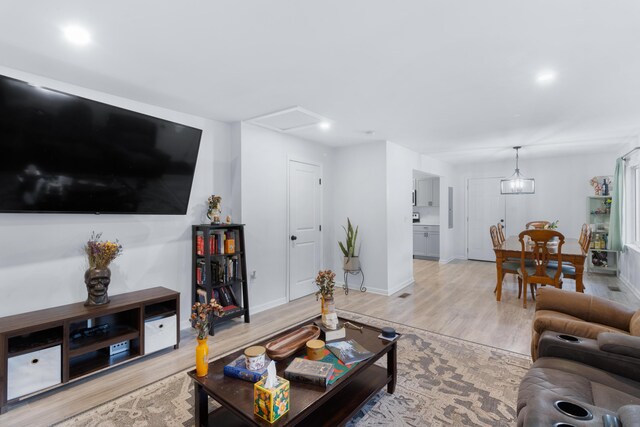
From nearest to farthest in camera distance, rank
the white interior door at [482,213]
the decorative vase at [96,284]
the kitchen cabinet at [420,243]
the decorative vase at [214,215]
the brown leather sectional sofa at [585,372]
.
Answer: the brown leather sectional sofa at [585,372] < the decorative vase at [96,284] < the decorative vase at [214,215] < the white interior door at [482,213] < the kitchen cabinet at [420,243]

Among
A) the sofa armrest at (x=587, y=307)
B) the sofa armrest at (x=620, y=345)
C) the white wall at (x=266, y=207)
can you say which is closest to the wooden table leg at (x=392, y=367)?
the sofa armrest at (x=620, y=345)

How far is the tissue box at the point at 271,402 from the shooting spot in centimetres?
135

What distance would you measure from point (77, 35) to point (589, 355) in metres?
3.53

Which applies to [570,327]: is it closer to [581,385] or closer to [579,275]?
[581,385]

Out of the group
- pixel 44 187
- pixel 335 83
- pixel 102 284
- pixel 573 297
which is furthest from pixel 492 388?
pixel 44 187

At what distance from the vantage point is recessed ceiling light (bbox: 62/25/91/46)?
1.86m

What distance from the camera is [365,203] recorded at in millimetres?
4922

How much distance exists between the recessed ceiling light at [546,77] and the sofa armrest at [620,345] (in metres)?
1.96

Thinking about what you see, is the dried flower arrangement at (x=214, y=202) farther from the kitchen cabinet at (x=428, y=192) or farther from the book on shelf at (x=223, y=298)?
the kitchen cabinet at (x=428, y=192)

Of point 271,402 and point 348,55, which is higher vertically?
point 348,55

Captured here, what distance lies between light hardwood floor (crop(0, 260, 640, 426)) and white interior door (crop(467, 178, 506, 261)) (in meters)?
1.46

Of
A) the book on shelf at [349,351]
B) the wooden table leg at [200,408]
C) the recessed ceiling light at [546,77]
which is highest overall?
the recessed ceiling light at [546,77]

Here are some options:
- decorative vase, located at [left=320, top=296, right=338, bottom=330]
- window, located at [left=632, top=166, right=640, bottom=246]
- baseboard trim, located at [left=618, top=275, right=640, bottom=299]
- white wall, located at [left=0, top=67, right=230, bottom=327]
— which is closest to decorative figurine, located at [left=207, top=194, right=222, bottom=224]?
white wall, located at [left=0, top=67, right=230, bottom=327]

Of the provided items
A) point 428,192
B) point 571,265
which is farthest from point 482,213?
point 571,265
